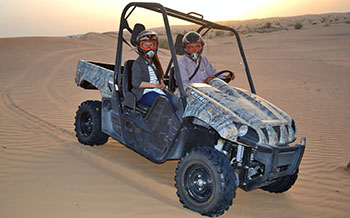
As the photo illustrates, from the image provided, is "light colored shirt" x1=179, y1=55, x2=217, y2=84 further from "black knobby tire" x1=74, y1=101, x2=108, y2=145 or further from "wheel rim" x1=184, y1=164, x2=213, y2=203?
"black knobby tire" x1=74, y1=101, x2=108, y2=145

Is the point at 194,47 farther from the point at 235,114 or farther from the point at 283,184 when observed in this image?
the point at 283,184

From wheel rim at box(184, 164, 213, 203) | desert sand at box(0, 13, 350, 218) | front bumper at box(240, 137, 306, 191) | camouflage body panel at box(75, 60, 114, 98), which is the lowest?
desert sand at box(0, 13, 350, 218)

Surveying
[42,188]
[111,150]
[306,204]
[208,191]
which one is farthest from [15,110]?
[306,204]

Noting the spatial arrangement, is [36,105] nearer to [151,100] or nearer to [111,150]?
[111,150]

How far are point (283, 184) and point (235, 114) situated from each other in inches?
53.8

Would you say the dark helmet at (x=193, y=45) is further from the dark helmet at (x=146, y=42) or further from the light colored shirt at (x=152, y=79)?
the light colored shirt at (x=152, y=79)

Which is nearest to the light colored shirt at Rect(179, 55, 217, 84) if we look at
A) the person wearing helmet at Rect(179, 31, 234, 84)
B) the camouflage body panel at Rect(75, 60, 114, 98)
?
the person wearing helmet at Rect(179, 31, 234, 84)

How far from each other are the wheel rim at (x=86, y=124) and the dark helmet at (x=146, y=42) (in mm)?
1801

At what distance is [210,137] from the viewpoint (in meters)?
3.96

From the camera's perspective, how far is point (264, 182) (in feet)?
11.3

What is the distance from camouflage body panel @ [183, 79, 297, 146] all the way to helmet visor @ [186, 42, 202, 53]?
89 cm

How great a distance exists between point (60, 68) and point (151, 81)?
13.3 meters

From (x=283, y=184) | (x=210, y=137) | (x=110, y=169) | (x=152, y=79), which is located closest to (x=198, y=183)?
(x=210, y=137)

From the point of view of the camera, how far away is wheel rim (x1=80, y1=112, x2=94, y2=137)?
5.58 m
